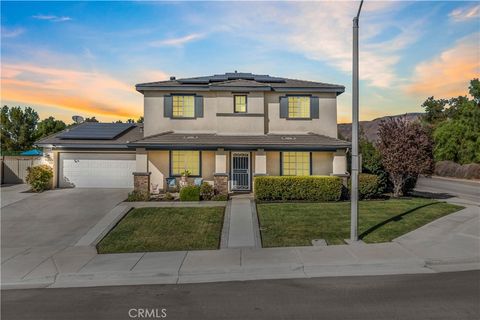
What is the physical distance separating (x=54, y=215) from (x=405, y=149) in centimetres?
1778

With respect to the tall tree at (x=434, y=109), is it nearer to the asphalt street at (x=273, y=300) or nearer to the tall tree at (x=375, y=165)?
the tall tree at (x=375, y=165)

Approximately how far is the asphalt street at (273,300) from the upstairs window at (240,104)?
14.1 metres

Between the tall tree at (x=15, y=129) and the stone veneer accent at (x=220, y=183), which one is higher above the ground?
the tall tree at (x=15, y=129)

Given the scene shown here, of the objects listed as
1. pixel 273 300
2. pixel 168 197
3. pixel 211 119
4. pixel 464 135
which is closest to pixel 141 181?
pixel 168 197

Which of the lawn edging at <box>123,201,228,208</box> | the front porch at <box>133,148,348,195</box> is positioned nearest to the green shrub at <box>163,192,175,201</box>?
the lawn edging at <box>123,201,228,208</box>

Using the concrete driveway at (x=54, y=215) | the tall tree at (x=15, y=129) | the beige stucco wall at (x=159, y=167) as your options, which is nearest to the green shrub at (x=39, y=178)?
the concrete driveway at (x=54, y=215)

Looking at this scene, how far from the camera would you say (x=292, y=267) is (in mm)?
8266

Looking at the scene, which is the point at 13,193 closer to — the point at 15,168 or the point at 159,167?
the point at 15,168

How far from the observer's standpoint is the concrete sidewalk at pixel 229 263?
7898 mm

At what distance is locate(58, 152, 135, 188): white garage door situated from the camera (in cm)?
2091

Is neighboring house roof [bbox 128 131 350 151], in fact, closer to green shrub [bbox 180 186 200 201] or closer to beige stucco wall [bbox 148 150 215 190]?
beige stucco wall [bbox 148 150 215 190]

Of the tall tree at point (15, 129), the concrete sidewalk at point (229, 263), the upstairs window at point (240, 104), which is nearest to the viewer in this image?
the concrete sidewalk at point (229, 263)

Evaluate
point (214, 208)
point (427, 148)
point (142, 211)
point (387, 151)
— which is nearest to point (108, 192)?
point (142, 211)

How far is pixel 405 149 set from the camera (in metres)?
17.5
